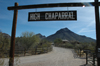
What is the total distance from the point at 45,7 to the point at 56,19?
3.41ft

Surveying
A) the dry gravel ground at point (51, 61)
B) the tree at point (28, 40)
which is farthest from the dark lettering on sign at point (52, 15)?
the tree at point (28, 40)

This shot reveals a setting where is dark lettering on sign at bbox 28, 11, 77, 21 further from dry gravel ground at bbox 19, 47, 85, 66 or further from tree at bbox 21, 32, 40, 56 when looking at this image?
tree at bbox 21, 32, 40, 56

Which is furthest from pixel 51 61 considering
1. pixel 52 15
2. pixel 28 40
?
pixel 28 40

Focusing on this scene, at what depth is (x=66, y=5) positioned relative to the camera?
17.1ft

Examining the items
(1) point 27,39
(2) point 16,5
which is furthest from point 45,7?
(1) point 27,39

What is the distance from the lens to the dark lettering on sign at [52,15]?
5.06 meters

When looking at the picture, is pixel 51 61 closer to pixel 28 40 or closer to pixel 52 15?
pixel 52 15

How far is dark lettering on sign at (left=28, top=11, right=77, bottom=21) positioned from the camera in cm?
506

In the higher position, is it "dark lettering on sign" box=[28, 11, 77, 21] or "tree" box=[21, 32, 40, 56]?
"dark lettering on sign" box=[28, 11, 77, 21]

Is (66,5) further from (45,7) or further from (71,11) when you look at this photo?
(45,7)

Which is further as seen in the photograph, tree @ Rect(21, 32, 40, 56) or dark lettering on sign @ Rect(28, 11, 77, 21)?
tree @ Rect(21, 32, 40, 56)

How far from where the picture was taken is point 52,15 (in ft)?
17.1

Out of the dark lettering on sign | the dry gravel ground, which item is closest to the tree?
the dry gravel ground

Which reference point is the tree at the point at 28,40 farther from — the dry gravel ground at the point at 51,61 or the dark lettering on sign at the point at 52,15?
the dark lettering on sign at the point at 52,15
